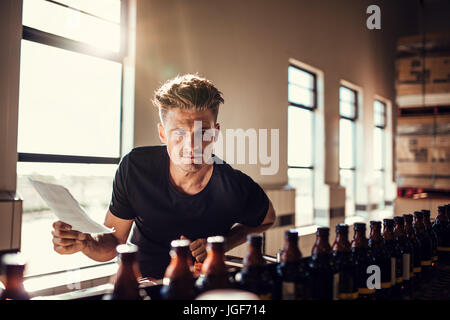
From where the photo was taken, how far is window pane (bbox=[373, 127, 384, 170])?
6977 millimetres

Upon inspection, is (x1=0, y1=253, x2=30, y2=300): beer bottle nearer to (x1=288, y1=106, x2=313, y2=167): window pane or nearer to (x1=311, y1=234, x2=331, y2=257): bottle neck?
(x1=311, y1=234, x2=331, y2=257): bottle neck

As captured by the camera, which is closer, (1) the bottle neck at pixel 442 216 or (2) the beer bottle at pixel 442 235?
(2) the beer bottle at pixel 442 235

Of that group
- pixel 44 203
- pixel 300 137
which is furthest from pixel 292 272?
pixel 300 137

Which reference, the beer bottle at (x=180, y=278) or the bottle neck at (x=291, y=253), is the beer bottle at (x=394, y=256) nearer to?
the bottle neck at (x=291, y=253)

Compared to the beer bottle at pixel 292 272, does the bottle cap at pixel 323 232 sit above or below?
above

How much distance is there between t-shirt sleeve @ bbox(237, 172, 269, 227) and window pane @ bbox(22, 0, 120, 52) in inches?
58.9

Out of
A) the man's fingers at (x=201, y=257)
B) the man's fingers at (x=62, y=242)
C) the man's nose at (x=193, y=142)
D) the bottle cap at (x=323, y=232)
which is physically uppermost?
the man's nose at (x=193, y=142)

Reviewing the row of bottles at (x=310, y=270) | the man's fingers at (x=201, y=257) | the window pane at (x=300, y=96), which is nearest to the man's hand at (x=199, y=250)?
the man's fingers at (x=201, y=257)

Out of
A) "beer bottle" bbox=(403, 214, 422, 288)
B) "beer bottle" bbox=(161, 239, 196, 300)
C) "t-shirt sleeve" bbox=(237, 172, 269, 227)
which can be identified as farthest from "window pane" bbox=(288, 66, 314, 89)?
"beer bottle" bbox=(161, 239, 196, 300)

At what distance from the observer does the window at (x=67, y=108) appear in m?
2.32

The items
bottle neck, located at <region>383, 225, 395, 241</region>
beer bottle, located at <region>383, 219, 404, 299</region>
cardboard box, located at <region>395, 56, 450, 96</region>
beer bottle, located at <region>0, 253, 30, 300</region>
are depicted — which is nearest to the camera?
beer bottle, located at <region>0, 253, 30, 300</region>

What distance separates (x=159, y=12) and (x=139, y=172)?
1598 mm

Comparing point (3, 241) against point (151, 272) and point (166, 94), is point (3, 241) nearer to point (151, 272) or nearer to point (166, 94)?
Answer: point (151, 272)

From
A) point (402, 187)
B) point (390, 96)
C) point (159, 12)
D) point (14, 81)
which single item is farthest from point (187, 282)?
point (390, 96)
